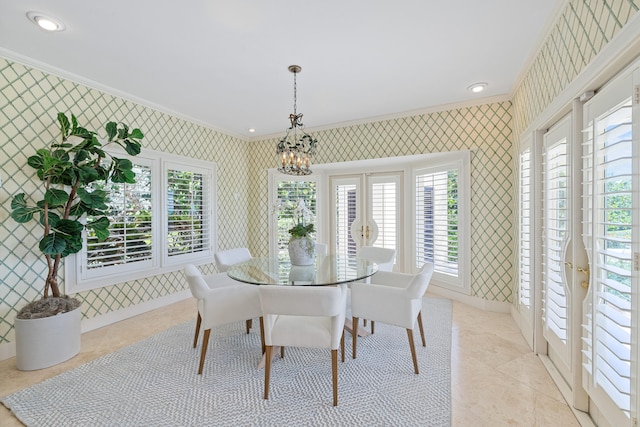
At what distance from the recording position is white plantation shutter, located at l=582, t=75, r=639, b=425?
1.29 meters

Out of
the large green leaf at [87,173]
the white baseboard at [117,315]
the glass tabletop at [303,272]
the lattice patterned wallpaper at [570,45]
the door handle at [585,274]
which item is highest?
the lattice patterned wallpaper at [570,45]

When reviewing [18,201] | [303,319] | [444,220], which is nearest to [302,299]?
[303,319]

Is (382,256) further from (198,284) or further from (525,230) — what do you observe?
(198,284)

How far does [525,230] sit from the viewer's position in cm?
288

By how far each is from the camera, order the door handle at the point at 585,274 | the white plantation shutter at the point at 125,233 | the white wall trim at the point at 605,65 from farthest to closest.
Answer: the white plantation shutter at the point at 125,233 → the door handle at the point at 585,274 → the white wall trim at the point at 605,65

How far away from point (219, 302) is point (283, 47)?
225 centimetres

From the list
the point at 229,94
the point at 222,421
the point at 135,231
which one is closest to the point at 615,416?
the point at 222,421

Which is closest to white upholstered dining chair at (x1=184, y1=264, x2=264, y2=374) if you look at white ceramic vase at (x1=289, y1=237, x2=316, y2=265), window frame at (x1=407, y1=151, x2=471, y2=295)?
white ceramic vase at (x1=289, y1=237, x2=316, y2=265)

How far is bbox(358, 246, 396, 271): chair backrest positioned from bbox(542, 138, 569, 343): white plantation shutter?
1455 millimetres

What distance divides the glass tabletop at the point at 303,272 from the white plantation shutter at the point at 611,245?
1456 mm

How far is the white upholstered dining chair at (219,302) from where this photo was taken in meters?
2.30

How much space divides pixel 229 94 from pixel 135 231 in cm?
209

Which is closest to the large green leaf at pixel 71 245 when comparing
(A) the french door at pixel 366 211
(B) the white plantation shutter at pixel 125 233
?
(B) the white plantation shutter at pixel 125 233

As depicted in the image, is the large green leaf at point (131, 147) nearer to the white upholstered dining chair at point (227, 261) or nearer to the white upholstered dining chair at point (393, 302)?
the white upholstered dining chair at point (227, 261)
